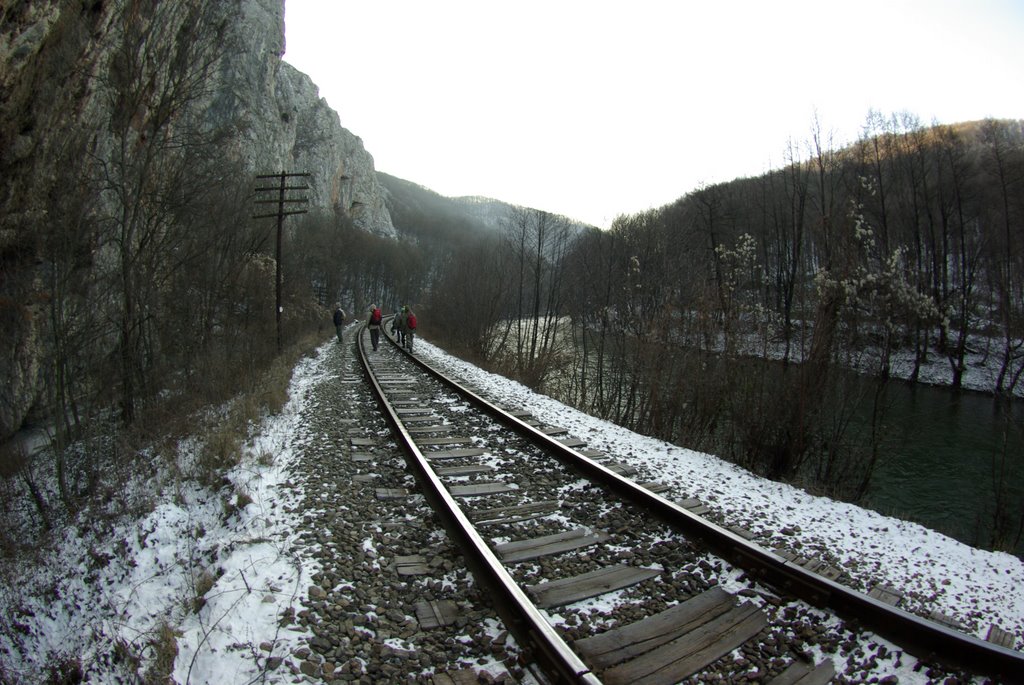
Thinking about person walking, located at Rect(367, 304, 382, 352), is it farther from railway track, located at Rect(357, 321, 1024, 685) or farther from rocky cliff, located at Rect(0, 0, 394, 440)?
railway track, located at Rect(357, 321, 1024, 685)

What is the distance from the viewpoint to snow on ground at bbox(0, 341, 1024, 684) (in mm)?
3035

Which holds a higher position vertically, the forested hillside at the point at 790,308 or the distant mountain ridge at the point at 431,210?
the distant mountain ridge at the point at 431,210

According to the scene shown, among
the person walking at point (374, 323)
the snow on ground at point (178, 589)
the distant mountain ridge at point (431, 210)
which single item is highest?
the distant mountain ridge at point (431, 210)

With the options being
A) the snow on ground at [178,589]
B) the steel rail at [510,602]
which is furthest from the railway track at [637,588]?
the snow on ground at [178,589]

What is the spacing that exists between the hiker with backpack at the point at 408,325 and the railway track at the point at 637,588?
1389cm

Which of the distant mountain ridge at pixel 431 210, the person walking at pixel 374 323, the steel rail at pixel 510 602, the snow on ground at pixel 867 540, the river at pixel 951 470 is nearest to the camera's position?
the steel rail at pixel 510 602

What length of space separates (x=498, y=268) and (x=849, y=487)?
70.4ft

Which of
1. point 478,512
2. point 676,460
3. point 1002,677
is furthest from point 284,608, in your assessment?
point 676,460

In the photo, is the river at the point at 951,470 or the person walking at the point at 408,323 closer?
the river at the point at 951,470

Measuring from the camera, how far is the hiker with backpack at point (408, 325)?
62.6 ft

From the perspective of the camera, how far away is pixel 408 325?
19.2 metres

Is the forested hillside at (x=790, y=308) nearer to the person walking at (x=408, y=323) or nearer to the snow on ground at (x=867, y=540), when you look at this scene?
the snow on ground at (x=867, y=540)

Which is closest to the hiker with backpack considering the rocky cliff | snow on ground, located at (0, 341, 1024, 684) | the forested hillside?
the forested hillside

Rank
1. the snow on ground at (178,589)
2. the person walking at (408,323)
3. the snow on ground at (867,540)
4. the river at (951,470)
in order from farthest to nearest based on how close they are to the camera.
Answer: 1. the person walking at (408,323)
2. the river at (951,470)
3. the snow on ground at (867,540)
4. the snow on ground at (178,589)
